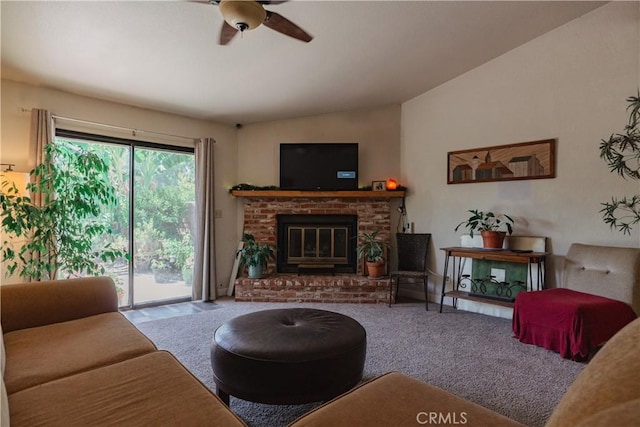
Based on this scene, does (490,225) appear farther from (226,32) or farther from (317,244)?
(226,32)

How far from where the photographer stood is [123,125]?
379cm

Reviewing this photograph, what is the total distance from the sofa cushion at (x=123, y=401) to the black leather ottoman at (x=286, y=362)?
13.9 inches

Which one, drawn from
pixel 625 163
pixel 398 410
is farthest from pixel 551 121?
pixel 398 410

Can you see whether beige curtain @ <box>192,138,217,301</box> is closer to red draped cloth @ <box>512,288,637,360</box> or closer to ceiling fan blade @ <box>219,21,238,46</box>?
ceiling fan blade @ <box>219,21,238,46</box>

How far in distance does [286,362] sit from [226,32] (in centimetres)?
209

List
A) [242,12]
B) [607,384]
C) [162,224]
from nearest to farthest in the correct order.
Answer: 1. [607,384]
2. [242,12]
3. [162,224]

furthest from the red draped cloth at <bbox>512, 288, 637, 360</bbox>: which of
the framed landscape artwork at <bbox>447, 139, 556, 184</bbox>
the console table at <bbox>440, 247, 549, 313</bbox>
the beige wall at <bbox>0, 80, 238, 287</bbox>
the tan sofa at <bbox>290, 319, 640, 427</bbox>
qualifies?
the beige wall at <bbox>0, 80, 238, 287</bbox>

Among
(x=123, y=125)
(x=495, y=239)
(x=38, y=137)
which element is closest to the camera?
(x=38, y=137)

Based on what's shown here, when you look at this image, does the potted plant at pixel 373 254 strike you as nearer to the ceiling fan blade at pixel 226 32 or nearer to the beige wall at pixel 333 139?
the beige wall at pixel 333 139

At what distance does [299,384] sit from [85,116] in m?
3.61

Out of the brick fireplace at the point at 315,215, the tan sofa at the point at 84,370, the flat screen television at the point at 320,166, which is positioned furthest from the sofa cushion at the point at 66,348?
the flat screen television at the point at 320,166

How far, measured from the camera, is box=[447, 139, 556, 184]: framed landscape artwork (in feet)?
11.0

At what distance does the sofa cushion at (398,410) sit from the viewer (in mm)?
1060

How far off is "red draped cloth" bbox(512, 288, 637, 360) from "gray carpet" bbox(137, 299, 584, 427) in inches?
4.3
